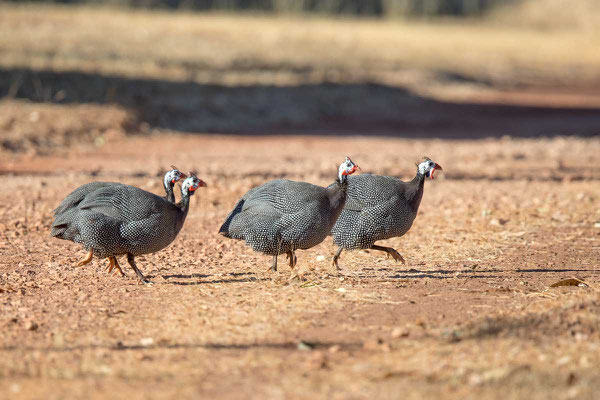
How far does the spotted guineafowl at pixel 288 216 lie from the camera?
5.21m

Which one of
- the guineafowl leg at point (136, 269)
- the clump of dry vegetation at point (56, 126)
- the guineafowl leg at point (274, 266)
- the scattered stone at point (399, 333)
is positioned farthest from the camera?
the clump of dry vegetation at point (56, 126)

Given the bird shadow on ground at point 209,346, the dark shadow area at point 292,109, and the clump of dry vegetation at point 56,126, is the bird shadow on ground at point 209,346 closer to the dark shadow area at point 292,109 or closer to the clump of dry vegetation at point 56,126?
the clump of dry vegetation at point 56,126

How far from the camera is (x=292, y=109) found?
1579 cm

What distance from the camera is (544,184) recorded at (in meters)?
9.18

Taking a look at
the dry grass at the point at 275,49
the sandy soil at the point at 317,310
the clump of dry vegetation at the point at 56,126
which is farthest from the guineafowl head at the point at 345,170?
the dry grass at the point at 275,49

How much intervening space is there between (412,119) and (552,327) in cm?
1274

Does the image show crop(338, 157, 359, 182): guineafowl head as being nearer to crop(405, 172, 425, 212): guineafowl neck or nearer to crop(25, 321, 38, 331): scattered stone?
crop(405, 172, 425, 212): guineafowl neck

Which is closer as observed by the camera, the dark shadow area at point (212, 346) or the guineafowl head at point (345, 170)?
the dark shadow area at point (212, 346)

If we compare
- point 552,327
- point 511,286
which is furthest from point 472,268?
point 552,327

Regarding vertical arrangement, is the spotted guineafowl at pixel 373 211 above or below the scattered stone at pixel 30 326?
above

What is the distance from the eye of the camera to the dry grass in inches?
684

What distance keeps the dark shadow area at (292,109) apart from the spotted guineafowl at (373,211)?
24.6 feet

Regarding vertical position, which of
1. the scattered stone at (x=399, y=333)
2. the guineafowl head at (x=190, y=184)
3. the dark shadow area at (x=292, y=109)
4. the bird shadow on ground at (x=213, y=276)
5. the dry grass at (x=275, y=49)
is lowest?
the bird shadow on ground at (x=213, y=276)

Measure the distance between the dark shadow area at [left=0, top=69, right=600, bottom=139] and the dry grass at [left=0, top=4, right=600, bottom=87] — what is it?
850 millimetres
